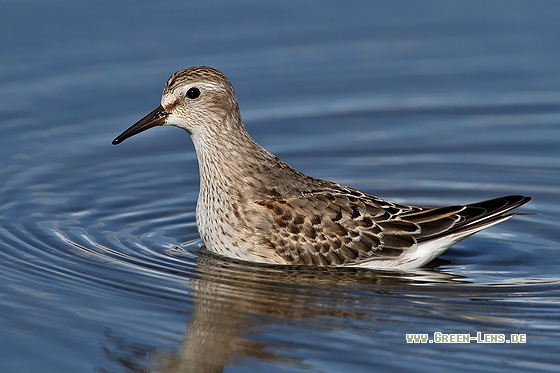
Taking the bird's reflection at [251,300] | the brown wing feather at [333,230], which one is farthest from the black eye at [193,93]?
the bird's reflection at [251,300]

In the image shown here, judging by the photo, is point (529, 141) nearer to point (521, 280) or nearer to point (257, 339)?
point (521, 280)

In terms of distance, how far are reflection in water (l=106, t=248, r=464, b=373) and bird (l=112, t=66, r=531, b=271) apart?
0.57ft

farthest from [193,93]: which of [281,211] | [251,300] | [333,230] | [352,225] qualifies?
[251,300]

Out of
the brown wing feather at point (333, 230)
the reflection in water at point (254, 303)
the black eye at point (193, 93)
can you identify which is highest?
the black eye at point (193, 93)

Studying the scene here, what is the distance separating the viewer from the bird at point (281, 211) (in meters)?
11.2

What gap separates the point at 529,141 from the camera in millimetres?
14414

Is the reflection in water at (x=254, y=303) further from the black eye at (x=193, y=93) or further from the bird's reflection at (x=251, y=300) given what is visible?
the black eye at (x=193, y=93)

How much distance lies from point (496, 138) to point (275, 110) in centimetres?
299

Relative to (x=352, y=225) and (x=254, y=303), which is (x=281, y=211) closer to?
(x=352, y=225)

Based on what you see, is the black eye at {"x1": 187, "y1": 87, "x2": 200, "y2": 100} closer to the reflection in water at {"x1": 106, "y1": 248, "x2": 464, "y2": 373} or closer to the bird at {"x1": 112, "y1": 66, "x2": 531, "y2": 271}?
the bird at {"x1": 112, "y1": 66, "x2": 531, "y2": 271}

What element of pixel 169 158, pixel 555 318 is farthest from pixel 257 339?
pixel 169 158

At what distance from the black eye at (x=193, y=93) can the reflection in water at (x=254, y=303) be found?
1673mm

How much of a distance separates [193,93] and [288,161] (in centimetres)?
278

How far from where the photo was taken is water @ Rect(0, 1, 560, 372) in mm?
9500
